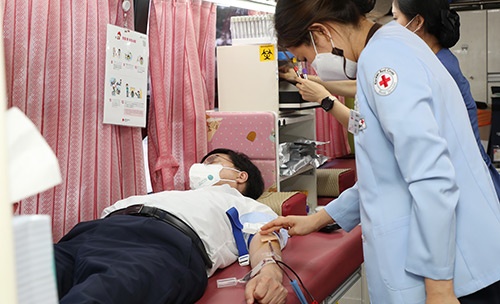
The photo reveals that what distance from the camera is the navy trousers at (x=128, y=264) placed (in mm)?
1447

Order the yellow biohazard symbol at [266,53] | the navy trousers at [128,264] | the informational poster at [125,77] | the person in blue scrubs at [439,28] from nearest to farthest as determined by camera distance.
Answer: the navy trousers at [128,264], the person in blue scrubs at [439,28], the informational poster at [125,77], the yellow biohazard symbol at [266,53]

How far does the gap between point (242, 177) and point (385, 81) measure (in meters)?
1.50

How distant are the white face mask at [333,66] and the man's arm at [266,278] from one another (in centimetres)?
64

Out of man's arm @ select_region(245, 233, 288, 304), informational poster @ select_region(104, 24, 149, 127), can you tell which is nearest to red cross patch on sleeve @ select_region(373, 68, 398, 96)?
man's arm @ select_region(245, 233, 288, 304)

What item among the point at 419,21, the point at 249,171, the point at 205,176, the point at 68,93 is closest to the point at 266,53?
the point at 249,171

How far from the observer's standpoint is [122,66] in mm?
2346

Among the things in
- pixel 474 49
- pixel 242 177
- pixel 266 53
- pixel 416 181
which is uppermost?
pixel 474 49

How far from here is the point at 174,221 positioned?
1914mm

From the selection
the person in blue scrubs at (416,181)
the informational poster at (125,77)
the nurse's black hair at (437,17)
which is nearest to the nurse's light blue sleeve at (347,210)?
the person in blue scrubs at (416,181)

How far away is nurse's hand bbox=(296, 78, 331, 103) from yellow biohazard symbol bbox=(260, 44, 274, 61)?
35 centimetres

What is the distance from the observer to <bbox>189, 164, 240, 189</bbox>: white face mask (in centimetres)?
253

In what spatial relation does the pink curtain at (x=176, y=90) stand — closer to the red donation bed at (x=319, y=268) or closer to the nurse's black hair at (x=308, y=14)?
the red donation bed at (x=319, y=268)

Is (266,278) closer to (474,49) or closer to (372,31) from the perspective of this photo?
(372,31)

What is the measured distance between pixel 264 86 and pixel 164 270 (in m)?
1.49
